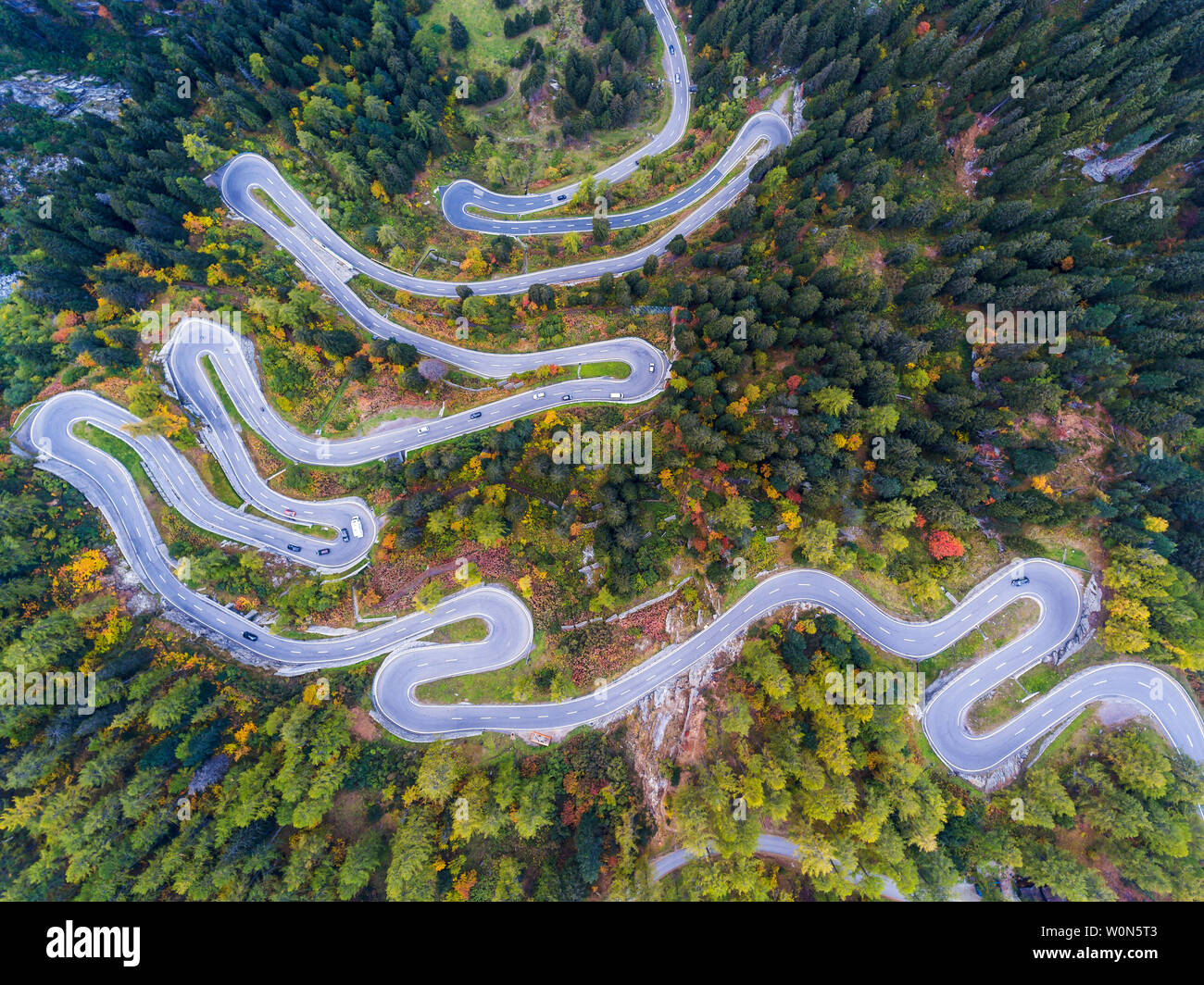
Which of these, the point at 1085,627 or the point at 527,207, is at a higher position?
the point at 527,207

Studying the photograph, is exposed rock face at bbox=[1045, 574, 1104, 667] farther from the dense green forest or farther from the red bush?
the red bush

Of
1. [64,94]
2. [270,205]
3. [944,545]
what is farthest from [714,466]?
[64,94]

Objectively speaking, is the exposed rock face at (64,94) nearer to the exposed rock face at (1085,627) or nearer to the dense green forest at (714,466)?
the dense green forest at (714,466)

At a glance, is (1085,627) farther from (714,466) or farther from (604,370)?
(604,370)

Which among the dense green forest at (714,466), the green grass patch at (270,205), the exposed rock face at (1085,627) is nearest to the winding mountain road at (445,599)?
the exposed rock face at (1085,627)

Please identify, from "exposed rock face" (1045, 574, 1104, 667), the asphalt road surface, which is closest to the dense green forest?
"exposed rock face" (1045, 574, 1104, 667)

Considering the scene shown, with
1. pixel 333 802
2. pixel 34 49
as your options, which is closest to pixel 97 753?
pixel 333 802
